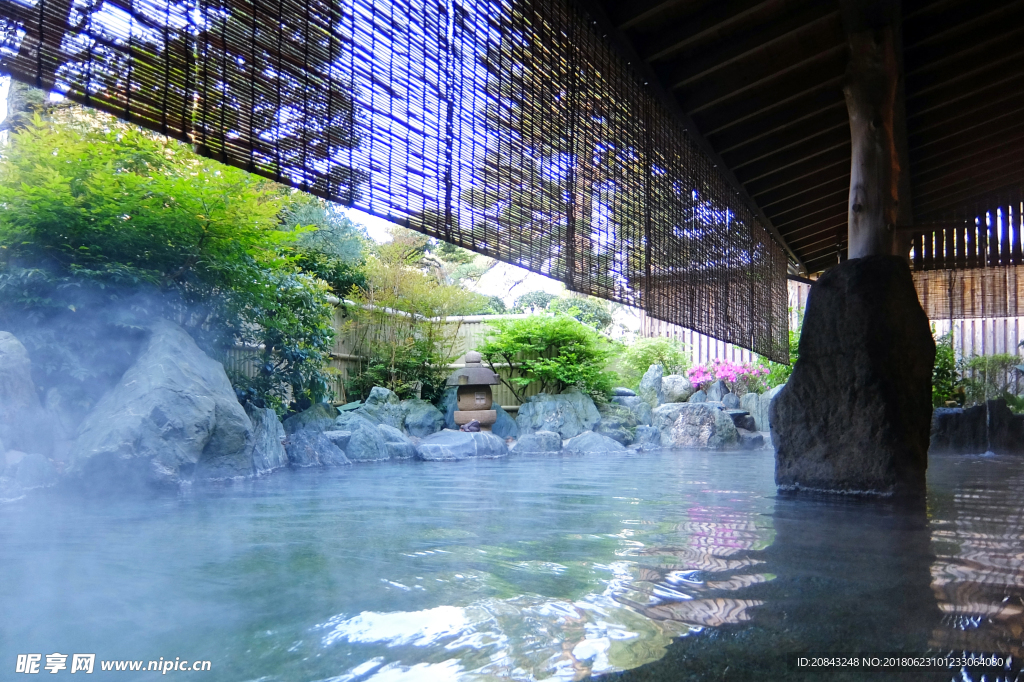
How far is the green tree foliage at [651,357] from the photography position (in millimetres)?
14445

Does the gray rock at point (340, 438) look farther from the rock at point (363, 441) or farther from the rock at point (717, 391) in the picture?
the rock at point (717, 391)

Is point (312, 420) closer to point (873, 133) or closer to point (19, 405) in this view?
point (19, 405)

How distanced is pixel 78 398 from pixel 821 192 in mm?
7345

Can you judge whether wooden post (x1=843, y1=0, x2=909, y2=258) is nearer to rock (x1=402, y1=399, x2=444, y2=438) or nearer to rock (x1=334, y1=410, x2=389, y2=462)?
rock (x1=334, y1=410, x2=389, y2=462)

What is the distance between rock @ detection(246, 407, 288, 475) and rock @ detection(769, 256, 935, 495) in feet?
15.4

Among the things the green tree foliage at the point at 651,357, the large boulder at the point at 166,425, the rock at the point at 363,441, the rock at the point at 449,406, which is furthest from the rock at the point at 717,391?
the large boulder at the point at 166,425

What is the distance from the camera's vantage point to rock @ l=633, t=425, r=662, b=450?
10.9 meters

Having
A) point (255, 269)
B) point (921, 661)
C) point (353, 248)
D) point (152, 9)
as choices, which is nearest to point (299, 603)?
point (921, 661)

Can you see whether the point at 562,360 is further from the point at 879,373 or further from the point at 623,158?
the point at 879,373

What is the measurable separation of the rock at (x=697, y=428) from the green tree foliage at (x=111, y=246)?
7215 millimetres

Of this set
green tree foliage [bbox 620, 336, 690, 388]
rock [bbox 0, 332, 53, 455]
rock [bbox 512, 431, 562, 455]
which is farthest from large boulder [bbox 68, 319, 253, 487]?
green tree foliage [bbox 620, 336, 690, 388]

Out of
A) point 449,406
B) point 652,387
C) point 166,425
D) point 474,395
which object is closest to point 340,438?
point 166,425

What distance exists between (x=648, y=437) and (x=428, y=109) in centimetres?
898

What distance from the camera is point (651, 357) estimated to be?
1477cm
